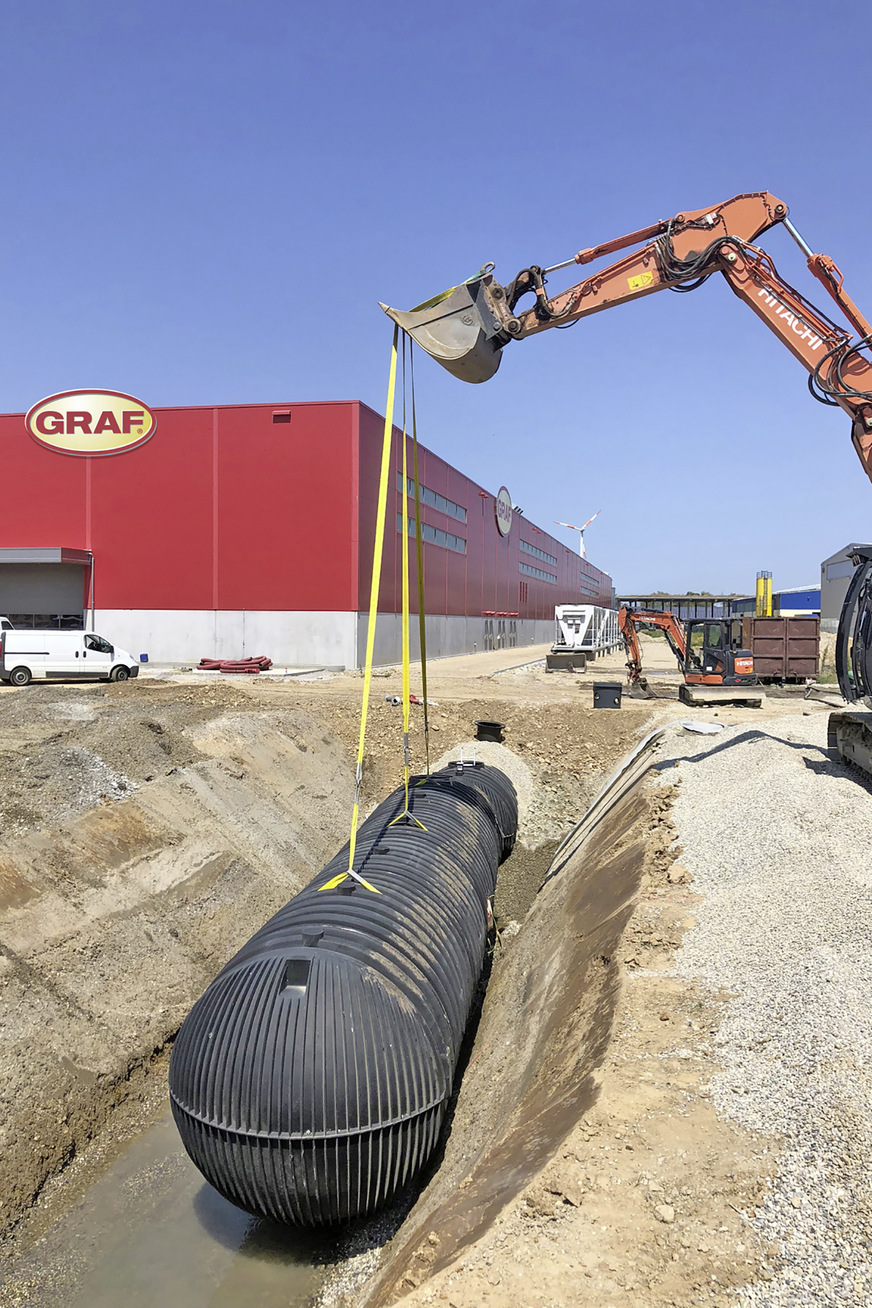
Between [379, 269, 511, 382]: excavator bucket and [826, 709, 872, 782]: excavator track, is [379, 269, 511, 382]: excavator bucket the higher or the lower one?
the higher one

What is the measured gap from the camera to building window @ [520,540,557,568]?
73.8 m

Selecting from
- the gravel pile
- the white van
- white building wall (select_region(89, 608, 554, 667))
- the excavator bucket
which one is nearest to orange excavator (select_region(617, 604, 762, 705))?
the gravel pile

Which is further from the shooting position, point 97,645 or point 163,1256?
point 97,645

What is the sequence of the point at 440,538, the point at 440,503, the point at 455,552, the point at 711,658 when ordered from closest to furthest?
the point at 711,658
the point at 440,503
the point at 440,538
the point at 455,552

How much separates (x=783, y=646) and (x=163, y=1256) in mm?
24662

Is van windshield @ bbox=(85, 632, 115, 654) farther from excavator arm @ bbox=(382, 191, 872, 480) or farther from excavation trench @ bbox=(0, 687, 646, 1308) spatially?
excavator arm @ bbox=(382, 191, 872, 480)

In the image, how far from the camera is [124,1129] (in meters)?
7.79

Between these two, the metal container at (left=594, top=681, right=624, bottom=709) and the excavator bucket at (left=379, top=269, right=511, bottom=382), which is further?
the metal container at (left=594, top=681, right=624, bottom=709)

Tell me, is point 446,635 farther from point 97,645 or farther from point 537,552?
point 537,552

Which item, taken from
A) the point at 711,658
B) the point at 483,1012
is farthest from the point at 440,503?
the point at 483,1012

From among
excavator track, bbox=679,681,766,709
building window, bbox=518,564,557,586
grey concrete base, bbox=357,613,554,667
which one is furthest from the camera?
building window, bbox=518,564,557,586

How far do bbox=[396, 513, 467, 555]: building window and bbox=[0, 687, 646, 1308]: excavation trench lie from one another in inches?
1047

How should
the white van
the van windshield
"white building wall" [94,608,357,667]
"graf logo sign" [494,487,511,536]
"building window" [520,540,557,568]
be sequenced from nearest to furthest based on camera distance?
the white van
the van windshield
"white building wall" [94,608,357,667]
"graf logo sign" [494,487,511,536]
"building window" [520,540,557,568]

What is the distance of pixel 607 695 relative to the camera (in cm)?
2295
